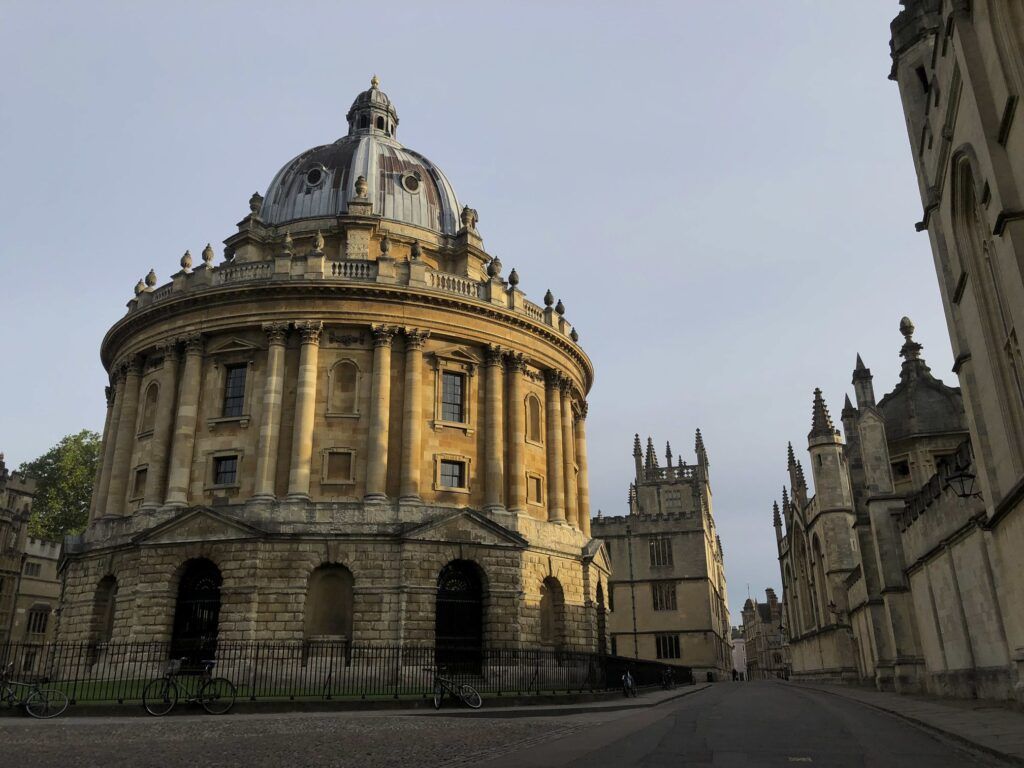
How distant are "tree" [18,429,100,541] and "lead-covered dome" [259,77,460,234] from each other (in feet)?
97.6

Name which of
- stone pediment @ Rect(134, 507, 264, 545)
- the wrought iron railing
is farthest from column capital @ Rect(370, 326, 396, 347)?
the wrought iron railing

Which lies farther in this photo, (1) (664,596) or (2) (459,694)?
(1) (664,596)

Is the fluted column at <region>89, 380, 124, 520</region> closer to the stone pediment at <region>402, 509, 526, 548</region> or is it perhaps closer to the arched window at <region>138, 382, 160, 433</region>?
the arched window at <region>138, 382, 160, 433</region>

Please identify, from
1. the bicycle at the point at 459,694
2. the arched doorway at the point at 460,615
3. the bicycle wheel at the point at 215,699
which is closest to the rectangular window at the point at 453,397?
the arched doorway at the point at 460,615

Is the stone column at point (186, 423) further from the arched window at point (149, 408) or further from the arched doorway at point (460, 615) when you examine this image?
the arched doorway at point (460, 615)

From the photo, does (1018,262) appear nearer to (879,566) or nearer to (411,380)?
(879,566)

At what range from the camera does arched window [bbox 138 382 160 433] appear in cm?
3353

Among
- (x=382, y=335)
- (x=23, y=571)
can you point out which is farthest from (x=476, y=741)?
(x=23, y=571)

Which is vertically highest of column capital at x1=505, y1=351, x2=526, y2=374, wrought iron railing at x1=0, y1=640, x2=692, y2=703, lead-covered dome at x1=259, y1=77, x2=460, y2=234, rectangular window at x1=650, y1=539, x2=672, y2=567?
lead-covered dome at x1=259, y1=77, x2=460, y2=234

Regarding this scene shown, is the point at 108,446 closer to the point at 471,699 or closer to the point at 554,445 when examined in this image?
the point at 554,445

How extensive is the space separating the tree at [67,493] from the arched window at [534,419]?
40142mm

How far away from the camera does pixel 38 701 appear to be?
57.9 ft

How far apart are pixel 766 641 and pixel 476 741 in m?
134

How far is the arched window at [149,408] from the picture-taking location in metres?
33.5
